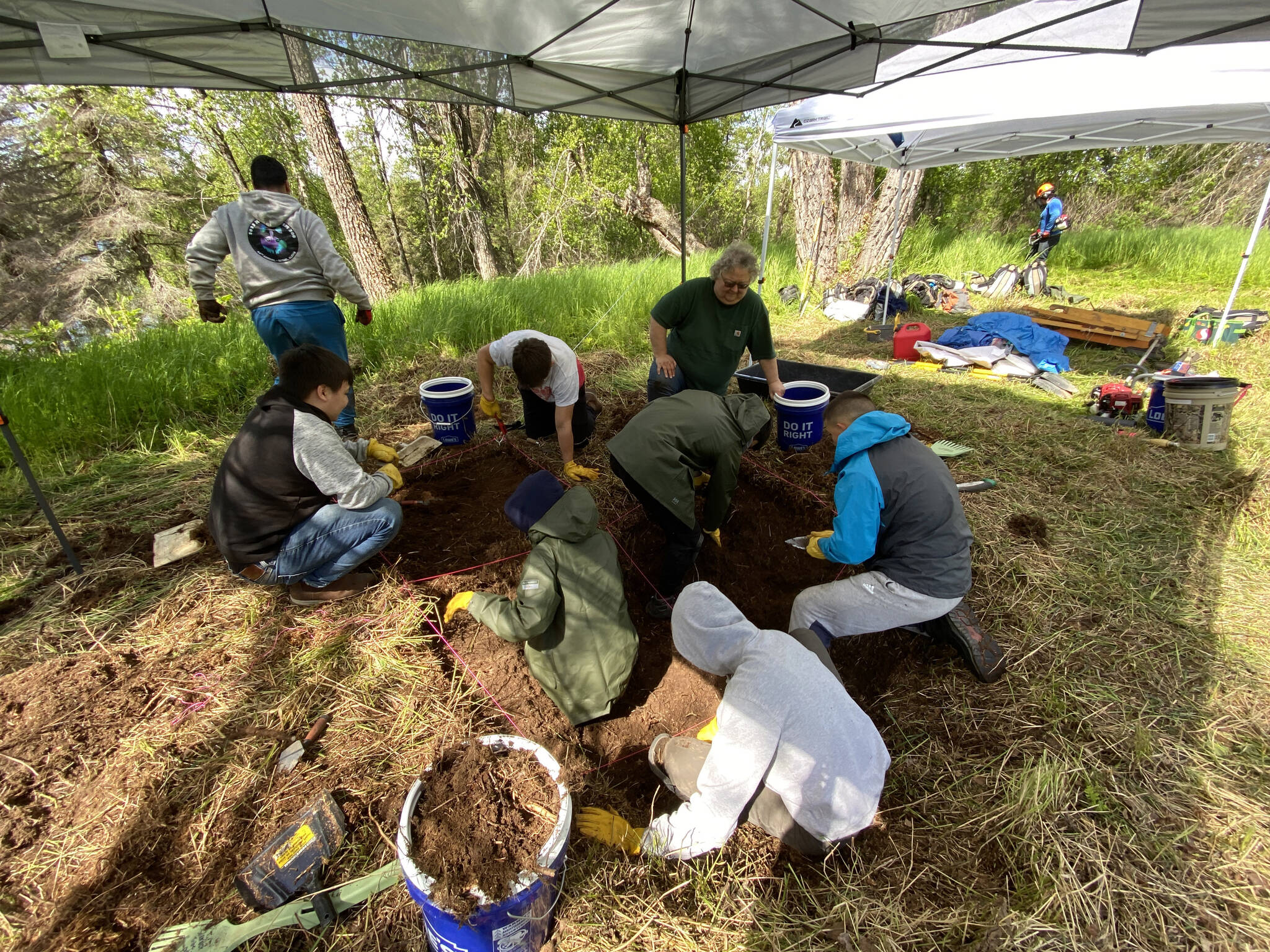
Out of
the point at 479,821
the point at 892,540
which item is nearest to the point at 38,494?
the point at 479,821

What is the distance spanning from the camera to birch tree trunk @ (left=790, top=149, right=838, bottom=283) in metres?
8.20

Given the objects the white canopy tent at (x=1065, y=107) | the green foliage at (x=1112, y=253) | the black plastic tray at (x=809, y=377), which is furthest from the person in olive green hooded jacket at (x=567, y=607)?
the green foliage at (x=1112, y=253)

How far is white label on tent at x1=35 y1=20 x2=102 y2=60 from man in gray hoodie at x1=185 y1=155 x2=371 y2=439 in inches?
25.7

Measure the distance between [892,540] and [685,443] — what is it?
863 mm

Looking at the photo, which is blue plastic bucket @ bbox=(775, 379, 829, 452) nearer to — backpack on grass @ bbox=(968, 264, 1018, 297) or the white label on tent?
the white label on tent

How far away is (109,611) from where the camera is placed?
2084mm

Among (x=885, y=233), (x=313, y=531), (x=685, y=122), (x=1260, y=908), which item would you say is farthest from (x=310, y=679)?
(x=885, y=233)

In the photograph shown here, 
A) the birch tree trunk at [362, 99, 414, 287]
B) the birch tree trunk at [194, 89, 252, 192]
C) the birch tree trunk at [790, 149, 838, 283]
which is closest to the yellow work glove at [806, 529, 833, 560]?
the birch tree trunk at [790, 149, 838, 283]

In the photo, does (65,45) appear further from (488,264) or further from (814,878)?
(488,264)

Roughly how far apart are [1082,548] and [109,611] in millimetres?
4425

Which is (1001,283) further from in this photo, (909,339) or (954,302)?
(909,339)

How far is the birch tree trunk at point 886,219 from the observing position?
7.45 metres

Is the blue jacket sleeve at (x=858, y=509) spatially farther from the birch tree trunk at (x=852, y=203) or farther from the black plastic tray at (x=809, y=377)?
the birch tree trunk at (x=852, y=203)

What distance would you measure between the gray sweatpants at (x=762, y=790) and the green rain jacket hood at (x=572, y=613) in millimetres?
287
